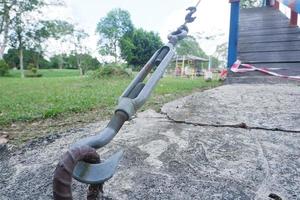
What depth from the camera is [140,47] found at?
81.3 ft

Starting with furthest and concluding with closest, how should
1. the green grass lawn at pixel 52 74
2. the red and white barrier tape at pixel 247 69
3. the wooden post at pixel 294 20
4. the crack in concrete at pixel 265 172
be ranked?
the green grass lawn at pixel 52 74 < the wooden post at pixel 294 20 < the red and white barrier tape at pixel 247 69 < the crack in concrete at pixel 265 172

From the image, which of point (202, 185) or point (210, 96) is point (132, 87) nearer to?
point (202, 185)

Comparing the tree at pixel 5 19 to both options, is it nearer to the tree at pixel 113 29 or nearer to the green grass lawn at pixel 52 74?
the green grass lawn at pixel 52 74

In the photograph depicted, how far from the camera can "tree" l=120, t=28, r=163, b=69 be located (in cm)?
2458

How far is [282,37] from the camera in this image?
398 cm

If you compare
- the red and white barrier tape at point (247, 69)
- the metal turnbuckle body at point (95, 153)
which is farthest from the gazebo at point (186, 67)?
the metal turnbuckle body at point (95, 153)

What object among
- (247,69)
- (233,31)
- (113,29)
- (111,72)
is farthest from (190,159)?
(113,29)

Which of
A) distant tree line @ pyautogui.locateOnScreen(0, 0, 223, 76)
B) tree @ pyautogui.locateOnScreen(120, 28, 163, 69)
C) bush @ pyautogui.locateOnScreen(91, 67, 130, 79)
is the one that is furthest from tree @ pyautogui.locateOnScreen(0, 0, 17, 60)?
bush @ pyautogui.locateOnScreen(91, 67, 130, 79)

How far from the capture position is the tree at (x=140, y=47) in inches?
968

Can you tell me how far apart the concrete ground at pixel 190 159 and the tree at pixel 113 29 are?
97.7ft

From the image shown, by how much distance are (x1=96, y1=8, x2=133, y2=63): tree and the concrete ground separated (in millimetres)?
29769

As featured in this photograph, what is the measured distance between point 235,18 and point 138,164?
3.05m

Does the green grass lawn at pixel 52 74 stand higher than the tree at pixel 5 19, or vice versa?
the tree at pixel 5 19

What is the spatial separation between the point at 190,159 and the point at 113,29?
33450 millimetres
